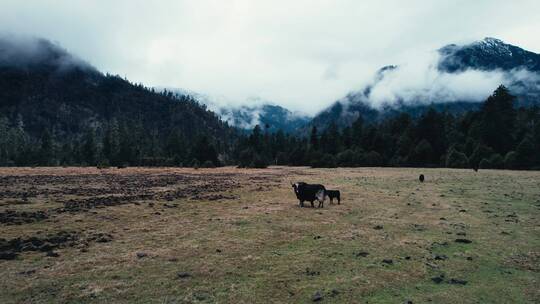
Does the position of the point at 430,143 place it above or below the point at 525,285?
above

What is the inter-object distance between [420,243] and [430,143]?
95933 mm

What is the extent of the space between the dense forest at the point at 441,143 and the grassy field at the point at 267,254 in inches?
2452

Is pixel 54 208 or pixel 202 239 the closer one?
pixel 202 239

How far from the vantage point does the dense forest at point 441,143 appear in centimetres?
7962

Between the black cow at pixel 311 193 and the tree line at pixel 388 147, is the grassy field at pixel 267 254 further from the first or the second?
the tree line at pixel 388 147

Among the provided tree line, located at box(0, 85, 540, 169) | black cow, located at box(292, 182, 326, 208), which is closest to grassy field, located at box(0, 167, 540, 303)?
black cow, located at box(292, 182, 326, 208)

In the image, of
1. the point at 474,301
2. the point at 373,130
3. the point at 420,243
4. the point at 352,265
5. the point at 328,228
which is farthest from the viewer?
the point at 373,130

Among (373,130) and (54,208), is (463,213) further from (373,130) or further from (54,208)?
(373,130)

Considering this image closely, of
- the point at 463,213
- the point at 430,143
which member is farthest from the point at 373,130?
the point at 463,213

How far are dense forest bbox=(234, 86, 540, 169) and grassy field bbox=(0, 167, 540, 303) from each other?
62290mm

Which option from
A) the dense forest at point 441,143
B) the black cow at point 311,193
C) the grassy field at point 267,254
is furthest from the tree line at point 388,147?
the black cow at point 311,193

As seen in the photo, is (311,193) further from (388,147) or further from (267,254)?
(388,147)

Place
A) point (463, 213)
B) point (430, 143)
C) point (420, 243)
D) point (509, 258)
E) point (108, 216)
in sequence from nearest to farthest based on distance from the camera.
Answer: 1. point (509, 258)
2. point (420, 243)
3. point (108, 216)
4. point (463, 213)
5. point (430, 143)

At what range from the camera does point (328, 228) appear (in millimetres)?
19531
